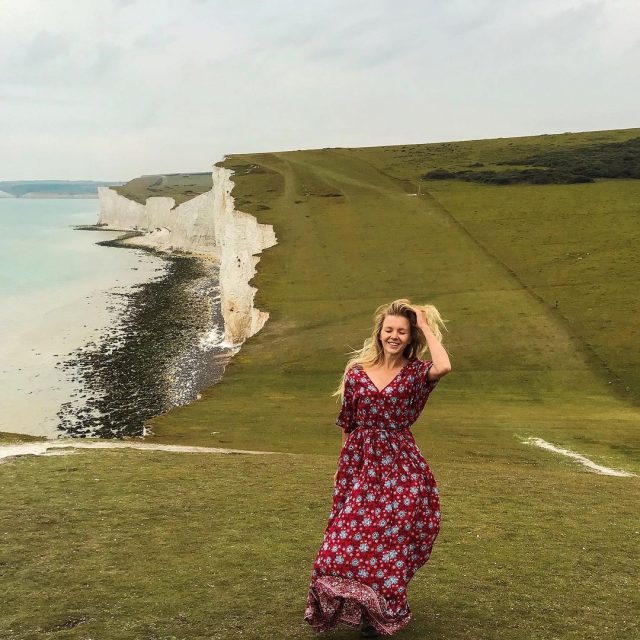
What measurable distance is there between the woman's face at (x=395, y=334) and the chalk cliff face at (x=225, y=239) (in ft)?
151

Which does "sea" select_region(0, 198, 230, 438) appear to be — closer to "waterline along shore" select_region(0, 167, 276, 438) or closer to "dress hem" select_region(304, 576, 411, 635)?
"waterline along shore" select_region(0, 167, 276, 438)

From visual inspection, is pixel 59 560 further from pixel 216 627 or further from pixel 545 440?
pixel 545 440

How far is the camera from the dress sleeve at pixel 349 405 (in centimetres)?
762

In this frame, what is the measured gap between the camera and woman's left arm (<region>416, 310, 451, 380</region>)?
24.1ft

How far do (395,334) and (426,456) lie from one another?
1699 centimetres

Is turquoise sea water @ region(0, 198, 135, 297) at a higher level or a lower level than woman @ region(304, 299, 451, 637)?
lower

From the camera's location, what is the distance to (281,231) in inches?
2965

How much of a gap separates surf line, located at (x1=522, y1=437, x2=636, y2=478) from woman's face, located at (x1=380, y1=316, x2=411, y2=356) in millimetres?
15791

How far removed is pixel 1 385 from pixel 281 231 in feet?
110

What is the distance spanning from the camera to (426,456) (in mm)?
23766

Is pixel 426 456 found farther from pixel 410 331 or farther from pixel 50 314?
pixel 50 314

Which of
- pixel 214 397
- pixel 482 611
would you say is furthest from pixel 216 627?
pixel 214 397

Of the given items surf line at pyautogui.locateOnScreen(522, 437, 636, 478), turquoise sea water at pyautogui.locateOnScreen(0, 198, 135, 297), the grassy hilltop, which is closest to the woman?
the grassy hilltop

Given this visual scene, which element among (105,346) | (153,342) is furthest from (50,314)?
(153,342)
